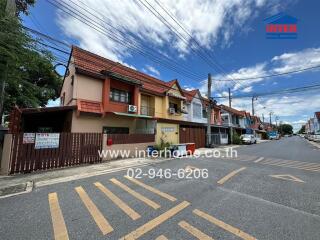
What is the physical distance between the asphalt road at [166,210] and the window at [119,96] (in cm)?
961

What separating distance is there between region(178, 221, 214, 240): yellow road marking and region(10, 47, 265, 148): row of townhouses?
8.93m

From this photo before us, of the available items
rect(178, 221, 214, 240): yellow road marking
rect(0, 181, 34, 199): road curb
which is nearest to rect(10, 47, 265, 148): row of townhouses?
rect(0, 181, 34, 199): road curb

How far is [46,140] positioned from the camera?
8578 millimetres

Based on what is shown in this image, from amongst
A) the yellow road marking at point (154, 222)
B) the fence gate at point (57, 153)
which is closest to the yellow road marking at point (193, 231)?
the yellow road marking at point (154, 222)

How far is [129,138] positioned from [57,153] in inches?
204

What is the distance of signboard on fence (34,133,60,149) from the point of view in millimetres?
8284

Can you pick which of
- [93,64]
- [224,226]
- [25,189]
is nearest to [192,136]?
[93,64]

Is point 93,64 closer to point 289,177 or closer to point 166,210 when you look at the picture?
point 166,210

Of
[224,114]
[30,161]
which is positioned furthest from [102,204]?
[224,114]

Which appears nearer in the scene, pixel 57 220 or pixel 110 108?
pixel 57 220

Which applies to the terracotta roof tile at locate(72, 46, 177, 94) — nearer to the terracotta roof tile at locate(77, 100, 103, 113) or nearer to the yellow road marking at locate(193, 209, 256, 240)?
the terracotta roof tile at locate(77, 100, 103, 113)

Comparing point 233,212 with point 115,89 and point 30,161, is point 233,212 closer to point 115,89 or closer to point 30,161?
point 30,161

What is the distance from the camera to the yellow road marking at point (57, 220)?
3.30 metres

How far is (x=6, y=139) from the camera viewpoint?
7.45 meters
